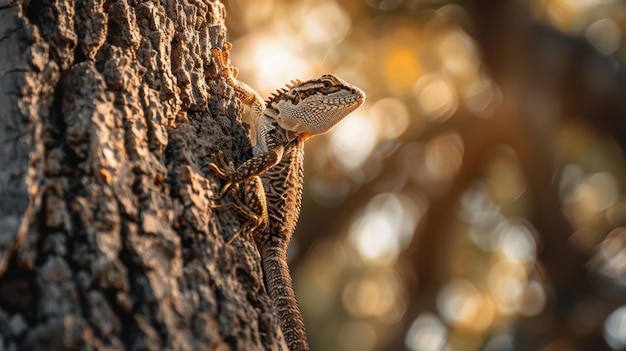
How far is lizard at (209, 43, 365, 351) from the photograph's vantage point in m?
3.45

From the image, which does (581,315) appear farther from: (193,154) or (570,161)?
(193,154)

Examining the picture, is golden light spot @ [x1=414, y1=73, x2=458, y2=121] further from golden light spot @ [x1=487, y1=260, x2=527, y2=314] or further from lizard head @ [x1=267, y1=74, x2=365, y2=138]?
lizard head @ [x1=267, y1=74, x2=365, y2=138]

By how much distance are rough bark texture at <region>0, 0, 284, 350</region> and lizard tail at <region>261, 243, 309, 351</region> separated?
0.55 meters

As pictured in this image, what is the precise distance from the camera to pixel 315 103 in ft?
14.3

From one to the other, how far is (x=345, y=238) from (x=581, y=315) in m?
3.24

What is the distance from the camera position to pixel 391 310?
508 inches

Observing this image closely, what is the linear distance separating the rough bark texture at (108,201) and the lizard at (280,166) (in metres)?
0.27

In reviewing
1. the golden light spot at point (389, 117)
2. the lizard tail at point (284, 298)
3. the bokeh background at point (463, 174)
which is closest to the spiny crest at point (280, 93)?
the lizard tail at point (284, 298)

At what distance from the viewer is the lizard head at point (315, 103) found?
4.32 metres

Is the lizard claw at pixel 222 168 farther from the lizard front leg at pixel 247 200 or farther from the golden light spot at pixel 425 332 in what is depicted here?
the golden light spot at pixel 425 332

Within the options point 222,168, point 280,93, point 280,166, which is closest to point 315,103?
point 280,93

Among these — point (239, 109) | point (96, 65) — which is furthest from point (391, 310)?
point (96, 65)

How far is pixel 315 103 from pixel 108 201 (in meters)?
1.89

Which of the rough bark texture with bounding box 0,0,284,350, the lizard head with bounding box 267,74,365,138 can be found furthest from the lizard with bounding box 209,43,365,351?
the rough bark texture with bounding box 0,0,284,350
